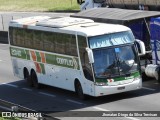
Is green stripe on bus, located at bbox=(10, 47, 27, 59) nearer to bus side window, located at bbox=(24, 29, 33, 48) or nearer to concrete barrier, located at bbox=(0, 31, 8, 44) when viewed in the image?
bus side window, located at bbox=(24, 29, 33, 48)

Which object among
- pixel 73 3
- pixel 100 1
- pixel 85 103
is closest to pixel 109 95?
pixel 85 103

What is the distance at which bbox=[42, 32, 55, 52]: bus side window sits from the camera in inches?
925

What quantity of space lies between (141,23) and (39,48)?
433cm

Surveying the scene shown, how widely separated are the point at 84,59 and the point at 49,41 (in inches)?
120

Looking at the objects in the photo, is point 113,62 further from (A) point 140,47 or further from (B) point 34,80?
(B) point 34,80

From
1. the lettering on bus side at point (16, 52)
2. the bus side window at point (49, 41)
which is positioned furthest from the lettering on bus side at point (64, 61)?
the lettering on bus side at point (16, 52)

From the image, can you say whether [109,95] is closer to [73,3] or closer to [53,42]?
[53,42]

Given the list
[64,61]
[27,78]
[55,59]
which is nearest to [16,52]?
[27,78]

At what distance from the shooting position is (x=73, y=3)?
73.9 metres

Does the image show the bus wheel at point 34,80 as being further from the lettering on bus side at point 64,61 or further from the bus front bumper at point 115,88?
the bus front bumper at point 115,88

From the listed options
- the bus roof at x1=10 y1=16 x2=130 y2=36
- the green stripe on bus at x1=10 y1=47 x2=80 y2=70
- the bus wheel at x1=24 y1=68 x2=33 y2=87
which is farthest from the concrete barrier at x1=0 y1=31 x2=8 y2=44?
the bus wheel at x1=24 y1=68 x2=33 y2=87

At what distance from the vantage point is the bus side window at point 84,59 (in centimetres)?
Result: 2094

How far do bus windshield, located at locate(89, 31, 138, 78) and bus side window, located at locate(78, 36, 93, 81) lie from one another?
0.25m

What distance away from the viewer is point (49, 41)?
2380 centimetres
